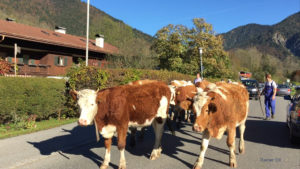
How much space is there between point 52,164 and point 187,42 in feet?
86.4

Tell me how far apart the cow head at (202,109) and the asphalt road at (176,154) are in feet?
4.03

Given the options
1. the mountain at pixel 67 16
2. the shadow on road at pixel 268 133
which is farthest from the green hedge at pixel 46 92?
the mountain at pixel 67 16

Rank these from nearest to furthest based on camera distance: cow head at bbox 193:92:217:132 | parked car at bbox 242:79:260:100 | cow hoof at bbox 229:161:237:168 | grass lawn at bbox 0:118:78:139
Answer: cow head at bbox 193:92:217:132, cow hoof at bbox 229:161:237:168, grass lawn at bbox 0:118:78:139, parked car at bbox 242:79:260:100

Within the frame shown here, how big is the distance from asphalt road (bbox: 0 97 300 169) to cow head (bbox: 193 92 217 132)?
48.4 inches

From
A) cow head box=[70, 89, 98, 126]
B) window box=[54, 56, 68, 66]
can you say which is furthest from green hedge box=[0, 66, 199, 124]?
window box=[54, 56, 68, 66]

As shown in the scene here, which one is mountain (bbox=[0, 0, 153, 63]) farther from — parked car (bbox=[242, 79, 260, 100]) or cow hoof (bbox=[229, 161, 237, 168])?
cow hoof (bbox=[229, 161, 237, 168])

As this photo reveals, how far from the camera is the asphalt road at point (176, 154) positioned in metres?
5.20

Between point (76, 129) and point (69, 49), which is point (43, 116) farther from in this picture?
point (69, 49)

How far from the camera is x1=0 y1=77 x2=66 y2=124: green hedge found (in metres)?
8.27

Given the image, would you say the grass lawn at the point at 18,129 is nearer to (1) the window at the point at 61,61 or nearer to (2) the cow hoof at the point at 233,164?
(2) the cow hoof at the point at 233,164

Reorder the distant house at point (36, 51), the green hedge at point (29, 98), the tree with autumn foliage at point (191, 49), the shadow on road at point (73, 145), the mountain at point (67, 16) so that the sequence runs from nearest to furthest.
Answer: the shadow on road at point (73, 145) → the green hedge at point (29, 98) → the distant house at point (36, 51) → the tree with autumn foliage at point (191, 49) → the mountain at point (67, 16)

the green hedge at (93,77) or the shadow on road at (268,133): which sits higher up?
the green hedge at (93,77)

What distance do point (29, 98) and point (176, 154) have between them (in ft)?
20.1

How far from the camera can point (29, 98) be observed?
8914 mm
